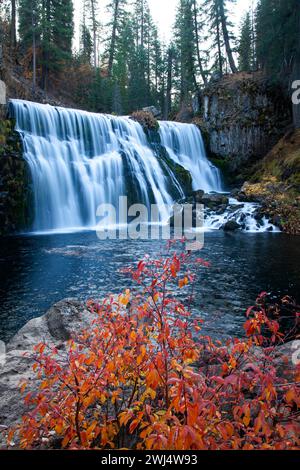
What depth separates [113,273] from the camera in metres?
9.93

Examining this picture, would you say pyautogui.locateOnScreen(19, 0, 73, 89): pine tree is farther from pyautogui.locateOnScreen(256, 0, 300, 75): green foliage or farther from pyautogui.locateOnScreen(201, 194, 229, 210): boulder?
pyautogui.locateOnScreen(201, 194, 229, 210): boulder

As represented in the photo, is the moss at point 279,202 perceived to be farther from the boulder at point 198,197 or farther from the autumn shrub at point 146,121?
the autumn shrub at point 146,121

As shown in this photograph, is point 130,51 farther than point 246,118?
Yes

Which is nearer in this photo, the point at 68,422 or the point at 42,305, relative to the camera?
the point at 68,422

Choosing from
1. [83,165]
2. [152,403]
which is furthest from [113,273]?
[83,165]

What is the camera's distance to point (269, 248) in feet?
44.3

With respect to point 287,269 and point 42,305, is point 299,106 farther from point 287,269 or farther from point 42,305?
point 42,305

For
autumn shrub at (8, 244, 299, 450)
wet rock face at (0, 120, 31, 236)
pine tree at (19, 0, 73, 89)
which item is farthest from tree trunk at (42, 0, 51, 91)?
autumn shrub at (8, 244, 299, 450)

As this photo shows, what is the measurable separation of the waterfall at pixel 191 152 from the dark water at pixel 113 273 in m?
13.6

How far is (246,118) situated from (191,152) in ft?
17.7

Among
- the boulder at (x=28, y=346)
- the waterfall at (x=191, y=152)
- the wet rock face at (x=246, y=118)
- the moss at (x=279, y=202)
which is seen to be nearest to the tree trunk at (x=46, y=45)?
the waterfall at (x=191, y=152)

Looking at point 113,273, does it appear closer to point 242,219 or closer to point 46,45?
point 242,219
